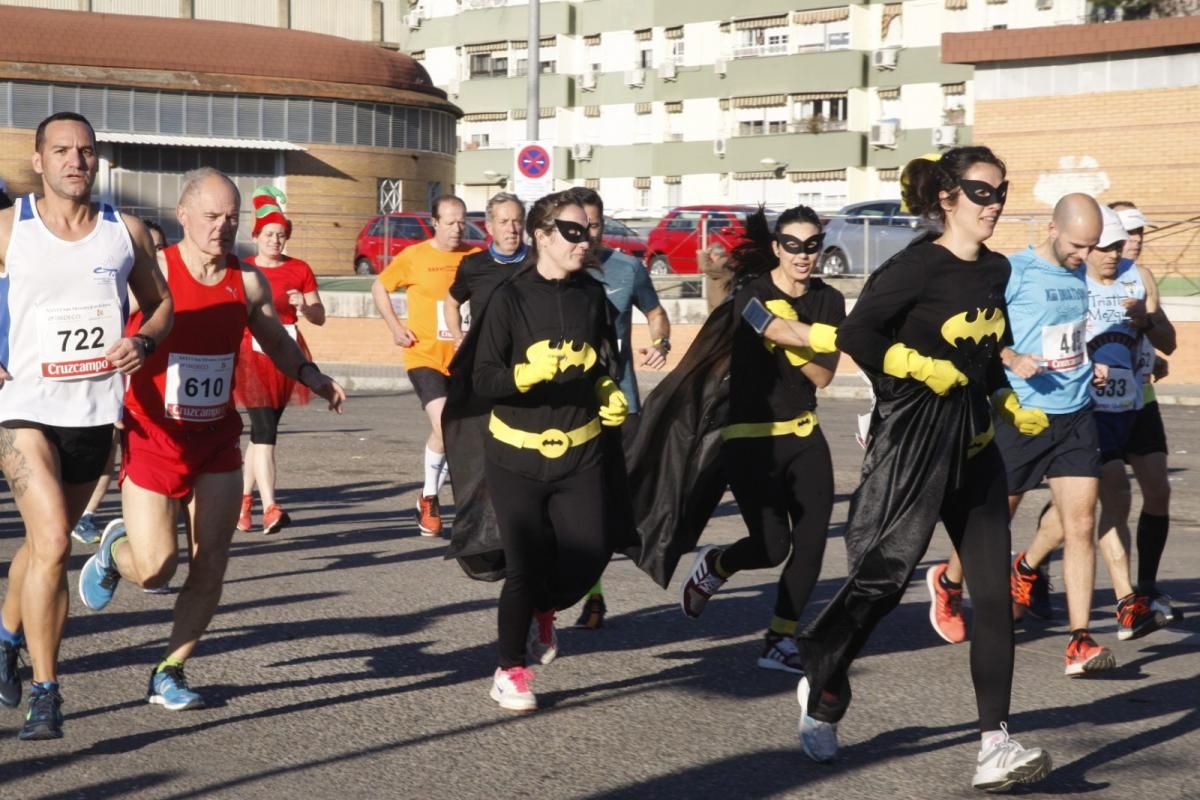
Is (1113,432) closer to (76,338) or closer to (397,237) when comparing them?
(76,338)

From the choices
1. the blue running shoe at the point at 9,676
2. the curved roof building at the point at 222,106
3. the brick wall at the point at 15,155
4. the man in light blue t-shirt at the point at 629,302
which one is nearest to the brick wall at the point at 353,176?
the curved roof building at the point at 222,106

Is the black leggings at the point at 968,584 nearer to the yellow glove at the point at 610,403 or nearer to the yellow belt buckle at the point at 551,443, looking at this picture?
the yellow glove at the point at 610,403

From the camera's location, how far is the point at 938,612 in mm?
7879

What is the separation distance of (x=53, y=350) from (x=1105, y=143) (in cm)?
2737

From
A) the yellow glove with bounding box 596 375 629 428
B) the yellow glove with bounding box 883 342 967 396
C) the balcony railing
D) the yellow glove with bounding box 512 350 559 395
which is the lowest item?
the yellow glove with bounding box 596 375 629 428

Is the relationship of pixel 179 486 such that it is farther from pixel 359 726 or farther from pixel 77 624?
pixel 77 624

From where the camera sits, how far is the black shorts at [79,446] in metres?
5.97

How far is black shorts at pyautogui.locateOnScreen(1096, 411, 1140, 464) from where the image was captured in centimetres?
824

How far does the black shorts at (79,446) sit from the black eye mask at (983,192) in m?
3.02

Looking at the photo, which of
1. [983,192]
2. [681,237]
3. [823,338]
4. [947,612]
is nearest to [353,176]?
[681,237]

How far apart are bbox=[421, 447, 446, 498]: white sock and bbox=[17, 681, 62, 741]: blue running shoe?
5218mm

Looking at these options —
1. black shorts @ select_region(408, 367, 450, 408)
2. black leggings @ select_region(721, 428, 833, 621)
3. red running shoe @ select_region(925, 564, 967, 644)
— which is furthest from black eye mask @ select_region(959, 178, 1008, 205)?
black shorts @ select_region(408, 367, 450, 408)

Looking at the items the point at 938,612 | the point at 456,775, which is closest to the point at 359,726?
the point at 456,775

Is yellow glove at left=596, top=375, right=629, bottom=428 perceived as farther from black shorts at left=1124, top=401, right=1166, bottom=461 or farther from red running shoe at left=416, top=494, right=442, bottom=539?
red running shoe at left=416, top=494, right=442, bottom=539
